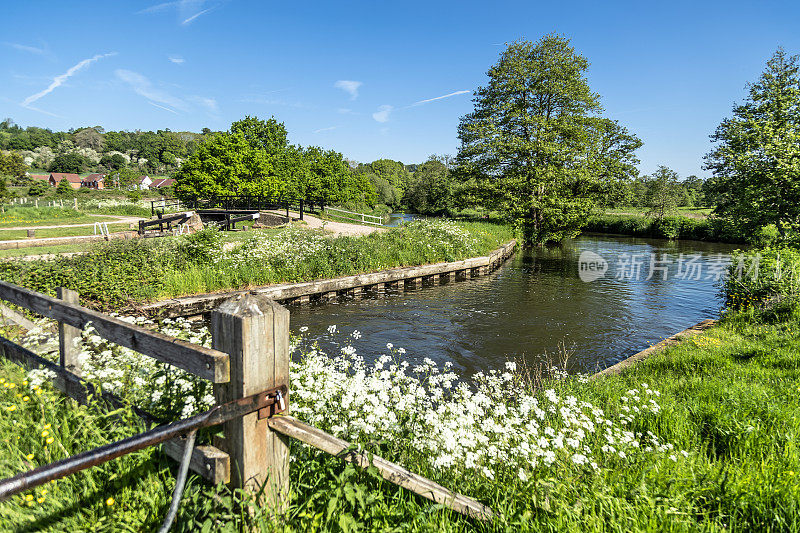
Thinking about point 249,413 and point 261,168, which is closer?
point 249,413

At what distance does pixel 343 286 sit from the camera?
13406mm

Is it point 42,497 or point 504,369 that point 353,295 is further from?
point 42,497

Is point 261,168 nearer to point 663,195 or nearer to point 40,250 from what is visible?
point 40,250

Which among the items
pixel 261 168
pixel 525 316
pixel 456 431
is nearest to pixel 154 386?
pixel 456 431

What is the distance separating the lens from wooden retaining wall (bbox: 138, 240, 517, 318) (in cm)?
1019

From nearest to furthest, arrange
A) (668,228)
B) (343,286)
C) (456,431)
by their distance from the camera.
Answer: (456,431)
(343,286)
(668,228)

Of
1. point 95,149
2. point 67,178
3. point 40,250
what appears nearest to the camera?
point 40,250

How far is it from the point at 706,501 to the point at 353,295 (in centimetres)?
1147

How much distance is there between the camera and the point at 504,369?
26.3 ft

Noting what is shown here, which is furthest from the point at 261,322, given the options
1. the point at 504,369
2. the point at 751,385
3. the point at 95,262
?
the point at 95,262

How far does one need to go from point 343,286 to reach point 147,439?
1165 centimetres

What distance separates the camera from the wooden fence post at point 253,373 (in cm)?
212

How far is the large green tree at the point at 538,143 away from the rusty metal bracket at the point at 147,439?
2795 centimetres

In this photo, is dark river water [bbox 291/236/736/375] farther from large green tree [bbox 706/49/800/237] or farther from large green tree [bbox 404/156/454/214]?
large green tree [bbox 404/156/454/214]
